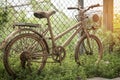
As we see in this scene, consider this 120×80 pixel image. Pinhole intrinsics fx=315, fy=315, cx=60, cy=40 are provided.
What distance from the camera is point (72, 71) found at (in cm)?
613

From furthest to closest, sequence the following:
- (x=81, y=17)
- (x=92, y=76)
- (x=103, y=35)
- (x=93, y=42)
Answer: (x=103, y=35) → (x=93, y=42) → (x=81, y=17) → (x=92, y=76)

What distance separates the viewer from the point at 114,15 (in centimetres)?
805

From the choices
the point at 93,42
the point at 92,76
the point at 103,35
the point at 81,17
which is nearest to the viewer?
the point at 92,76

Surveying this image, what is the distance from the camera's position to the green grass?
18.9 ft

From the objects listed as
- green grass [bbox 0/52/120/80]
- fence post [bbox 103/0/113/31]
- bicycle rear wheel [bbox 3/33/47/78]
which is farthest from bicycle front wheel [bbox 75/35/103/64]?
bicycle rear wheel [bbox 3/33/47/78]

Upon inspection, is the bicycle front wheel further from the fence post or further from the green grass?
the fence post

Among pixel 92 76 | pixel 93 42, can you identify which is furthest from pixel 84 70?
pixel 93 42

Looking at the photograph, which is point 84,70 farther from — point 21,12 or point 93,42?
point 21,12

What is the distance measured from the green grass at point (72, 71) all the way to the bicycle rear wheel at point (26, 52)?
0.40ft

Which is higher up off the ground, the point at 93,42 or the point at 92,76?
the point at 93,42

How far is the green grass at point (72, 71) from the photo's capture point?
5.75m

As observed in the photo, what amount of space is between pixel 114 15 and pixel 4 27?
285 centimetres

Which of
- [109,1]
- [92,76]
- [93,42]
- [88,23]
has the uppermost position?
[109,1]

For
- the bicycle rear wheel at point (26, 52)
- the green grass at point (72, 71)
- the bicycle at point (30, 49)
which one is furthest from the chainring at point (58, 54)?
the bicycle rear wheel at point (26, 52)
